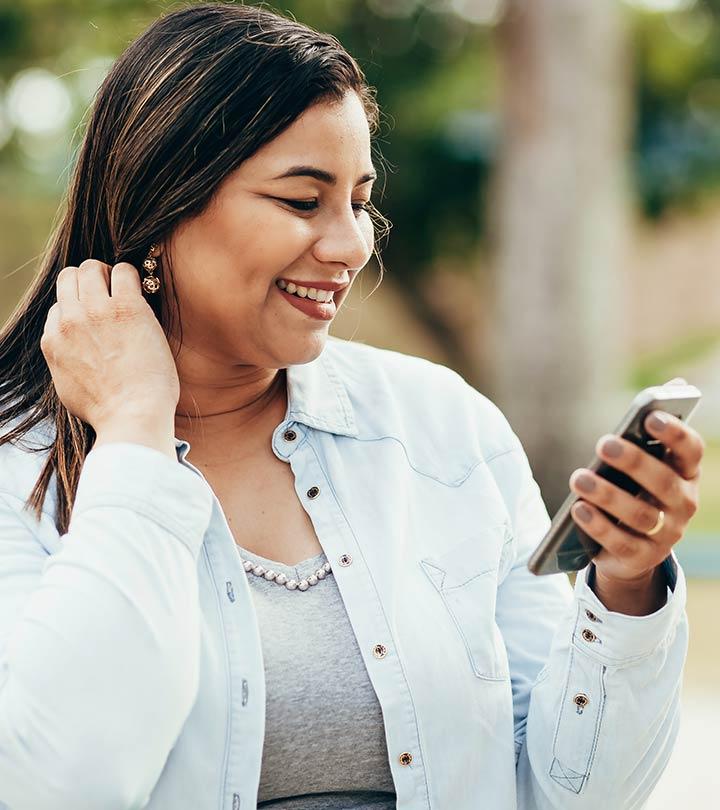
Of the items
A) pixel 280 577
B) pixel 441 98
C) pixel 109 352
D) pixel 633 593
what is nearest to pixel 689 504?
pixel 633 593

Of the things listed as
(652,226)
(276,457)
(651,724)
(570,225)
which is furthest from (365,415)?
(652,226)

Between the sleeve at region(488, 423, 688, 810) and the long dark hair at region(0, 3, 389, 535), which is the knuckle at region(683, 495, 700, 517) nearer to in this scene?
the sleeve at region(488, 423, 688, 810)

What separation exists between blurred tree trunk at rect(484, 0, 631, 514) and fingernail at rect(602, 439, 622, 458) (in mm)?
5674

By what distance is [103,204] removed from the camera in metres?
1.99

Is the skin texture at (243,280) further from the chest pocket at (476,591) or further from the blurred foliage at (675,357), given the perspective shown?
the blurred foliage at (675,357)

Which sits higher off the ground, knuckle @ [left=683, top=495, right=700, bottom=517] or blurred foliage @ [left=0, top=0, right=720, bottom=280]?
knuckle @ [left=683, top=495, right=700, bottom=517]

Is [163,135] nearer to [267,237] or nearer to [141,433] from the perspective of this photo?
[267,237]

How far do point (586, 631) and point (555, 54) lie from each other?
570 centimetres

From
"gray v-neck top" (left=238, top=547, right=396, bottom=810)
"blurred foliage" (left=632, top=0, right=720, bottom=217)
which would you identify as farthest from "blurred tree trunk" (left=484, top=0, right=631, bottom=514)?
"gray v-neck top" (left=238, top=547, right=396, bottom=810)

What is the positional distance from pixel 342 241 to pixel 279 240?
97mm

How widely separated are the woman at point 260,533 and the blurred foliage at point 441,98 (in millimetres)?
8695

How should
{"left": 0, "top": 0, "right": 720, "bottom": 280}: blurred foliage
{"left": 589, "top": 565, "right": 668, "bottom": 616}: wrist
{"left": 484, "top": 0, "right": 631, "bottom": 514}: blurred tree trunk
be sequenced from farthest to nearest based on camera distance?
{"left": 0, "top": 0, "right": 720, "bottom": 280}: blurred foliage, {"left": 484, "top": 0, "right": 631, "bottom": 514}: blurred tree trunk, {"left": 589, "top": 565, "right": 668, "bottom": 616}: wrist

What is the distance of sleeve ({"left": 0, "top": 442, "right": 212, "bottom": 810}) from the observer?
1.56 meters

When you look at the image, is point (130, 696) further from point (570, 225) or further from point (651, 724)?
point (570, 225)
